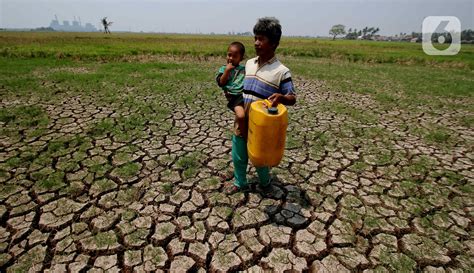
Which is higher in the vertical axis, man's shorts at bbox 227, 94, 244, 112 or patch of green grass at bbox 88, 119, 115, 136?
man's shorts at bbox 227, 94, 244, 112

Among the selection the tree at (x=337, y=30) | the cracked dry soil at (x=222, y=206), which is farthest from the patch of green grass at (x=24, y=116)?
the tree at (x=337, y=30)

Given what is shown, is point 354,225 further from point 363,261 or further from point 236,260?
point 236,260

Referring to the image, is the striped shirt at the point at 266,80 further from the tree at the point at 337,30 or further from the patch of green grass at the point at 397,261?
the tree at the point at 337,30

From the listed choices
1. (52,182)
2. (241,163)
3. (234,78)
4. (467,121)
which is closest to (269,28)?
Result: (234,78)

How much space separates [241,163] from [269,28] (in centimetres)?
117

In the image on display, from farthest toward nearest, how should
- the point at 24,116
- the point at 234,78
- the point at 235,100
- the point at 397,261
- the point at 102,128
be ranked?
the point at 24,116
the point at 102,128
the point at 235,100
the point at 234,78
the point at 397,261

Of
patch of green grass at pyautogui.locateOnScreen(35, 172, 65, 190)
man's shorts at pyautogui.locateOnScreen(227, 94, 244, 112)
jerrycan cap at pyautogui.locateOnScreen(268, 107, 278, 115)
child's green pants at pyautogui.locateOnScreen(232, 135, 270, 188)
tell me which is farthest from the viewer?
patch of green grass at pyautogui.locateOnScreen(35, 172, 65, 190)

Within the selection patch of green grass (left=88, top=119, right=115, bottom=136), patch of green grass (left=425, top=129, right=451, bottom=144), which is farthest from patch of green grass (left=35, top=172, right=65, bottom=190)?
patch of green grass (left=425, top=129, right=451, bottom=144)

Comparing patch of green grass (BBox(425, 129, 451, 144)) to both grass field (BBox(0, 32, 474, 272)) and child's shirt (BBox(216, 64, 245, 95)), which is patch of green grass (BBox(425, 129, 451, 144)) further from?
child's shirt (BBox(216, 64, 245, 95))

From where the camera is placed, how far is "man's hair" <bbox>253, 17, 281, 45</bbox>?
5.71ft

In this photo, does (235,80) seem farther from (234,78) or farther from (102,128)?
(102,128)

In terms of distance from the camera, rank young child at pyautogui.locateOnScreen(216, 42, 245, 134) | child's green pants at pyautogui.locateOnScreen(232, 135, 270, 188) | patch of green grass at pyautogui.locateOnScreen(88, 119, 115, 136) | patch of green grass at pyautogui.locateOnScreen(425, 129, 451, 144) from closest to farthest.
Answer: young child at pyautogui.locateOnScreen(216, 42, 245, 134) → child's green pants at pyautogui.locateOnScreen(232, 135, 270, 188) → patch of green grass at pyautogui.locateOnScreen(88, 119, 115, 136) → patch of green grass at pyautogui.locateOnScreen(425, 129, 451, 144)

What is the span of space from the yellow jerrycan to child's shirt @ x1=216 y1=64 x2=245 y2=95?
11.6 inches

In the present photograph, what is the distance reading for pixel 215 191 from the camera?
257 cm
